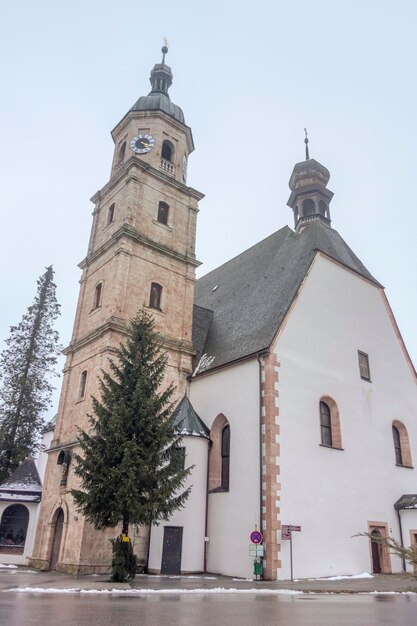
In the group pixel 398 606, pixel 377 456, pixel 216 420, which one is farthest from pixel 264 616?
pixel 377 456

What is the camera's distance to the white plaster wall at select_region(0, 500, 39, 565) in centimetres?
2334

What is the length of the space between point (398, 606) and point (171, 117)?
25.8m

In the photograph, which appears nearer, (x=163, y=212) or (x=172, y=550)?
(x=172, y=550)

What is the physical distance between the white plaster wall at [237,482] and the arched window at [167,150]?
44.9 ft

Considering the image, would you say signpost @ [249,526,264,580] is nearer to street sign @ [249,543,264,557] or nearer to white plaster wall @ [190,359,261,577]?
street sign @ [249,543,264,557]

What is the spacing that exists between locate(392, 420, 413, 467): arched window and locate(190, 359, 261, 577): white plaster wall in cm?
830

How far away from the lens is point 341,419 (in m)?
20.8

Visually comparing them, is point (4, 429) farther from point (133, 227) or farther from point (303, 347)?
point (303, 347)

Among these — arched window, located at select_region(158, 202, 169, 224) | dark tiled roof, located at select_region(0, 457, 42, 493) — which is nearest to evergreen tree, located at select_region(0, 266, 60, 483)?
dark tiled roof, located at select_region(0, 457, 42, 493)

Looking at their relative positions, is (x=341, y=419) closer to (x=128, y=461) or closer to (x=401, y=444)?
(x=401, y=444)

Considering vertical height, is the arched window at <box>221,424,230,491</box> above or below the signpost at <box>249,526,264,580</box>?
above

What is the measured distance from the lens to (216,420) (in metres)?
20.9

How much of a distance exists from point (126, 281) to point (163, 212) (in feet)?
17.8

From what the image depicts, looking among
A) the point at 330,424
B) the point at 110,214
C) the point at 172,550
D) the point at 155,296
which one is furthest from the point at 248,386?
the point at 110,214
